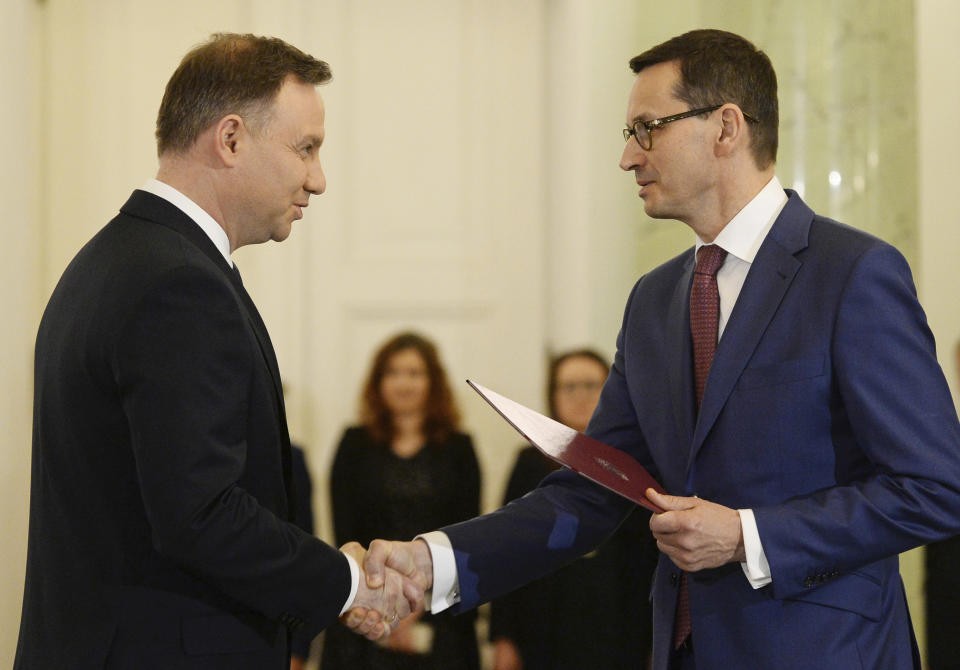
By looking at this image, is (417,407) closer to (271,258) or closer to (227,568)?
(271,258)

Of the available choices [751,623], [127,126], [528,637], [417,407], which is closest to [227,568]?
[751,623]

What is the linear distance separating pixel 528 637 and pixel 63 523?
201cm


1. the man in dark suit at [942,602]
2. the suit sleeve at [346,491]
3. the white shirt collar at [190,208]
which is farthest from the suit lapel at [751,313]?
the suit sleeve at [346,491]

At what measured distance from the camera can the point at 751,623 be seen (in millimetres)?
2010

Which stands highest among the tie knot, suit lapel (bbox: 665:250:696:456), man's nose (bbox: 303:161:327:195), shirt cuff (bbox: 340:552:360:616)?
man's nose (bbox: 303:161:327:195)

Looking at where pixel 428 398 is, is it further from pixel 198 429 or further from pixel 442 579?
pixel 198 429

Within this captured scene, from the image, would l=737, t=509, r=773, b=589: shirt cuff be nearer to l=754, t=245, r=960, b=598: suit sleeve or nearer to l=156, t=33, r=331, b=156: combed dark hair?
l=754, t=245, r=960, b=598: suit sleeve

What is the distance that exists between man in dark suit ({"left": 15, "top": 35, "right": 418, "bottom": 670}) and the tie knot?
85cm

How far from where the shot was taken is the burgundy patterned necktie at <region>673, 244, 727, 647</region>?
7.04ft

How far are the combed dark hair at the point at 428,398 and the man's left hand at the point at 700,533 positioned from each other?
1977 mm

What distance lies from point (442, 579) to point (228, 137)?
98 centimetres

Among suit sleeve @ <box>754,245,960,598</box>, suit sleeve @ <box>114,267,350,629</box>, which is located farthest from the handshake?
suit sleeve @ <box>754,245,960,598</box>

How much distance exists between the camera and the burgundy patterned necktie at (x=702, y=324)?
2145 mm

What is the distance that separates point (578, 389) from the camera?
3.91 meters
